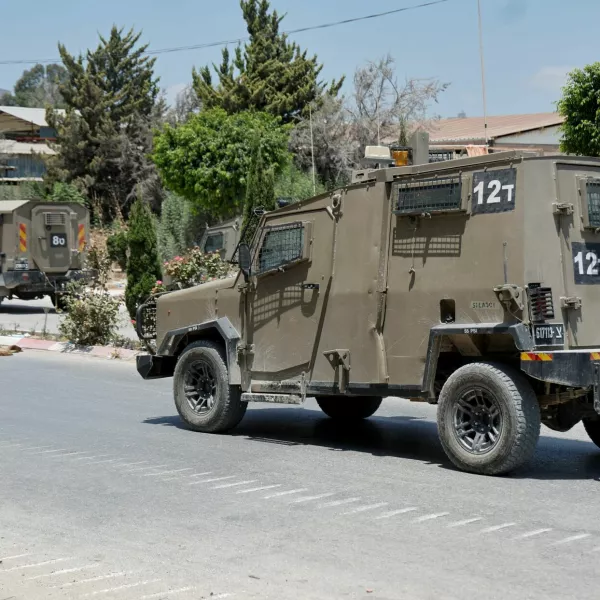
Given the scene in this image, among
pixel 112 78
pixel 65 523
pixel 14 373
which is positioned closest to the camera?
pixel 65 523

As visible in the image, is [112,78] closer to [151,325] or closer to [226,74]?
[226,74]

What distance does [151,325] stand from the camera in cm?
1203

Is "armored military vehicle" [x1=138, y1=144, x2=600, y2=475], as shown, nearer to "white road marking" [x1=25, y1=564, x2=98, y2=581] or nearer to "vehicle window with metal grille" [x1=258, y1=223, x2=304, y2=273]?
"vehicle window with metal grille" [x1=258, y1=223, x2=304, y2=273]

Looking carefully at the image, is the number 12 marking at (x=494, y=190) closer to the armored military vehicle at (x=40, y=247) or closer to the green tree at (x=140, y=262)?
the green tree at (x=140, y=262)

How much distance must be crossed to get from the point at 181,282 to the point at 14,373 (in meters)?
4.12

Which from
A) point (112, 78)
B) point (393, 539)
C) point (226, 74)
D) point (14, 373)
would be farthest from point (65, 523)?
point (112, 78)

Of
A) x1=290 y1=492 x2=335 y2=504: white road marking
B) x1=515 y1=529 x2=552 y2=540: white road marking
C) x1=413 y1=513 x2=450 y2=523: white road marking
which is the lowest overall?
x1=515 y1=529 x2=552 y2=540: white road marking

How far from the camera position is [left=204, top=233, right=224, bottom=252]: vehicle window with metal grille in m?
20.7

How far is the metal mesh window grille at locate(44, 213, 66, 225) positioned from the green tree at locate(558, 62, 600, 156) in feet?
39.6

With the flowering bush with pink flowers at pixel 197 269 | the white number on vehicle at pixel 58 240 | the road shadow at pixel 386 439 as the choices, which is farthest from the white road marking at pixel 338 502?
the white number on vehicle at pixel 58 240

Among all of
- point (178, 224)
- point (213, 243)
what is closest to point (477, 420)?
point (213, 243)

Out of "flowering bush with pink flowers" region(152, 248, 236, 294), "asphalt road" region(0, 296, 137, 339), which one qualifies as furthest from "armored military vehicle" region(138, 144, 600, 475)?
"asphalt road" region(0, 296, 137, 339)

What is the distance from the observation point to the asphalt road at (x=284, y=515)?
19.0 ft

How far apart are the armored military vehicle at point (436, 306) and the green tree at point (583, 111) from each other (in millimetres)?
14692
